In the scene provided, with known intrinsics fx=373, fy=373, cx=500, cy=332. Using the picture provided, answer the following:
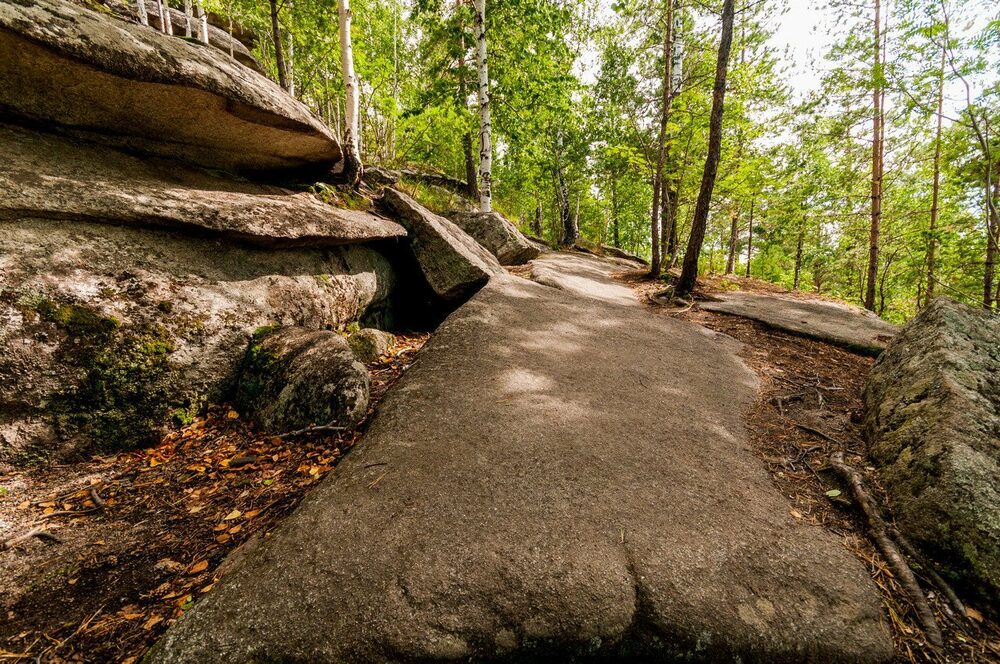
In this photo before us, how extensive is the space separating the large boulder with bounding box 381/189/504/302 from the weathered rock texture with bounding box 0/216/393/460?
2.83m

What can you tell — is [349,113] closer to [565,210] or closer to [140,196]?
[140,196]

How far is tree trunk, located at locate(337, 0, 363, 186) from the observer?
24.4ft

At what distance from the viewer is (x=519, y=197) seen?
1089 inches

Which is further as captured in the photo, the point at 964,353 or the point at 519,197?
the point at 519,197

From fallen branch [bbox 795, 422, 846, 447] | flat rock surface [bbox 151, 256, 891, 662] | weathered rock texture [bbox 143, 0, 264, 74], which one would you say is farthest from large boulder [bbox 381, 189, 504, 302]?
weathered rock texture [bbox 143, 0, 264, 74]

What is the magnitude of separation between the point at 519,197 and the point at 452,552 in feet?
91.2

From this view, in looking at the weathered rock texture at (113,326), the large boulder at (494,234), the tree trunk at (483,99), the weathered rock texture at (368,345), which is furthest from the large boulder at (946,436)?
the tree trunk at (483,99)

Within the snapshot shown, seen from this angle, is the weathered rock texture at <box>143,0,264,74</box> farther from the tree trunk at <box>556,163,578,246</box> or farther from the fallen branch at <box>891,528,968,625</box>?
the fallen branch at <box>891,528,968,625</box>

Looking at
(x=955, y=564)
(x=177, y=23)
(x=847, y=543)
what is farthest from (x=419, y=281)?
(x=177, y=23)

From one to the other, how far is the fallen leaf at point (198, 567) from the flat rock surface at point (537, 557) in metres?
0.42

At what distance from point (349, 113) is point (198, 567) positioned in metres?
8.61

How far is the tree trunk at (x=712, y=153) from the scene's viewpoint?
7711mm

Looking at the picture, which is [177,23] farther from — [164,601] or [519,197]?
[164,601]

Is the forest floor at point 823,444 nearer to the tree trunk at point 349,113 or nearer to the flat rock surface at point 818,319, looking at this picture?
the flat rock surface at point 818,319
